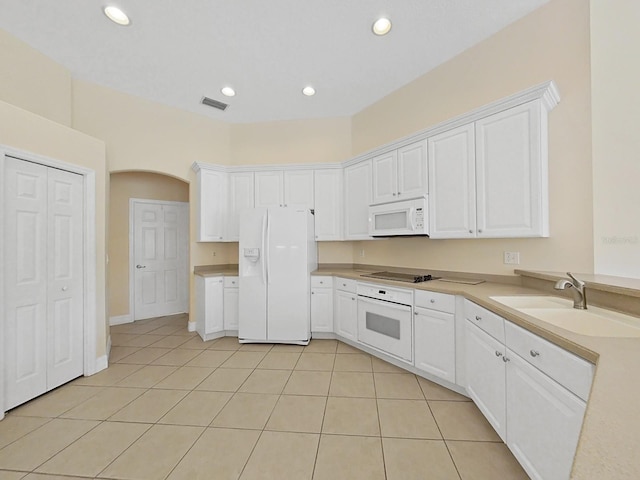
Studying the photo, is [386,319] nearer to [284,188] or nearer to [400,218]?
[400,218]

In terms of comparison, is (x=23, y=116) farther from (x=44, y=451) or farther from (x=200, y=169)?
(x=44, y=451)

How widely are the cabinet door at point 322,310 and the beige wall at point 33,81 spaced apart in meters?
3.55

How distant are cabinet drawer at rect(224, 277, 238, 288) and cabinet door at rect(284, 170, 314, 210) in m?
1.30

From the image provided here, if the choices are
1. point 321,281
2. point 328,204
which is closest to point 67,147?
point 328,204

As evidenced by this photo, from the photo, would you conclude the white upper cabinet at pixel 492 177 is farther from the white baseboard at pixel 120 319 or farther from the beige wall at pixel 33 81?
the white baseboard at pixel 120 319

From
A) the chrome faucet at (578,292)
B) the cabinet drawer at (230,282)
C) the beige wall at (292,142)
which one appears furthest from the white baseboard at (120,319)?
the chrome faucet at (578,292)

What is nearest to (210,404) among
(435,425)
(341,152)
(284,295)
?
(284,295)

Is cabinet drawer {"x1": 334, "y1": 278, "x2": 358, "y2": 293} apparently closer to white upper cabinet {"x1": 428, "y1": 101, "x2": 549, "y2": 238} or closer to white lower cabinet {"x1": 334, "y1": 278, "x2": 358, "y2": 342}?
white lower cabinet {"x1": 334, "y1": 278, "x2": 358, "y2": 342}

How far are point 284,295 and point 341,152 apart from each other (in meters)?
2.34

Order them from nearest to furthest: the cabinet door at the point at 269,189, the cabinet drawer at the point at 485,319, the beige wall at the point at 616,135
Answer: the cabinet drawer at the point at 485,319
the beige wall at the point at 616,135
the cabinet door at the point at 269,189

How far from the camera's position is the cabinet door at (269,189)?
13.1 feet

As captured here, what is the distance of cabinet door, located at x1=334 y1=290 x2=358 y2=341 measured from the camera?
10.8ft

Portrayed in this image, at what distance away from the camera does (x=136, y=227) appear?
180 inches

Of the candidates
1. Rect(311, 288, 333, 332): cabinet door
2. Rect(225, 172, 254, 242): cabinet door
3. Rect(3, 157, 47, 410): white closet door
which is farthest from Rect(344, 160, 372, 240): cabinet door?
Rect(3, 157, 47, 410): white closet door
